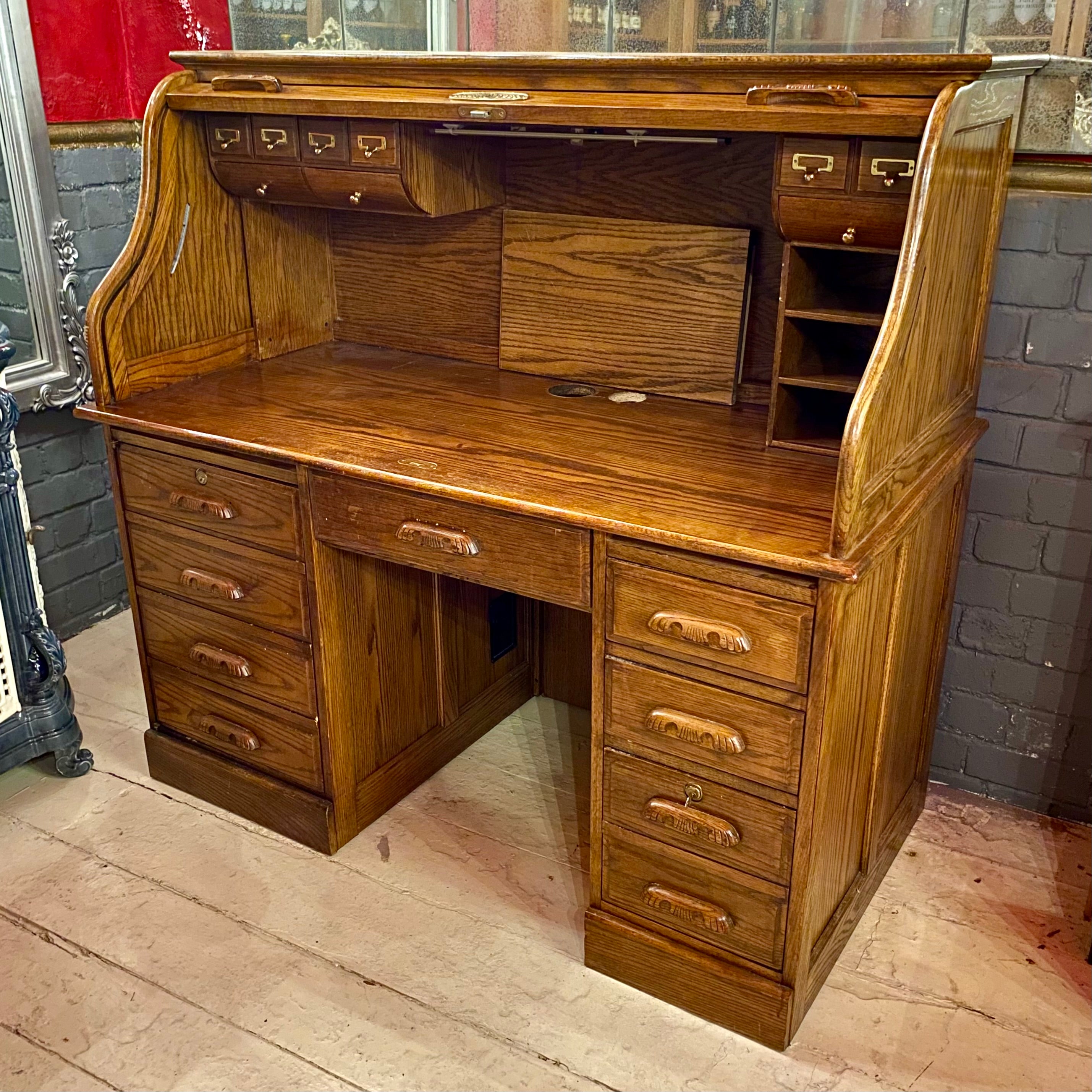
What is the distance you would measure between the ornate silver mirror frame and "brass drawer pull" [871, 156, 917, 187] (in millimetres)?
1891

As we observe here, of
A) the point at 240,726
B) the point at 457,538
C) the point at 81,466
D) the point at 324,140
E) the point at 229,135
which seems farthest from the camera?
the point at 81,466

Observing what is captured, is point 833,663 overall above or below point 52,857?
above

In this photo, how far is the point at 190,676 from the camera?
242 centimetres

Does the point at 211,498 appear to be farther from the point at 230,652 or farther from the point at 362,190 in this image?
the point at 362,190

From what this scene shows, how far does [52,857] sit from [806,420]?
169 cm

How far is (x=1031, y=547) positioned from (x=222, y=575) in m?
1.55

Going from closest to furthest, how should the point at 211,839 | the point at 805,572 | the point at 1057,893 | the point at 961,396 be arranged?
the point at 805,572 → the point at 961,396 → the point at 1057,893 → the point at 211,839

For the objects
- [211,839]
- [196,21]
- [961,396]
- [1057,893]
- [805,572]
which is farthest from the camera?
[196,21]

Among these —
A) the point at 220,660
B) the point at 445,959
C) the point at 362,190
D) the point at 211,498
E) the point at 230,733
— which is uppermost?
the point at 362,190

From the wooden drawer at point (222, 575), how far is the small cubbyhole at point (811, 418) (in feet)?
2.92

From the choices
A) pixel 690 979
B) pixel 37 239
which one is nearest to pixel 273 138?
pixel 37 239

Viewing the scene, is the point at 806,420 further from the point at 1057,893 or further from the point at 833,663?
the point at 1057,893

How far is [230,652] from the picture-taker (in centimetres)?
232

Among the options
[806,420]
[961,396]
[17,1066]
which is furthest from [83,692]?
[961,396]
